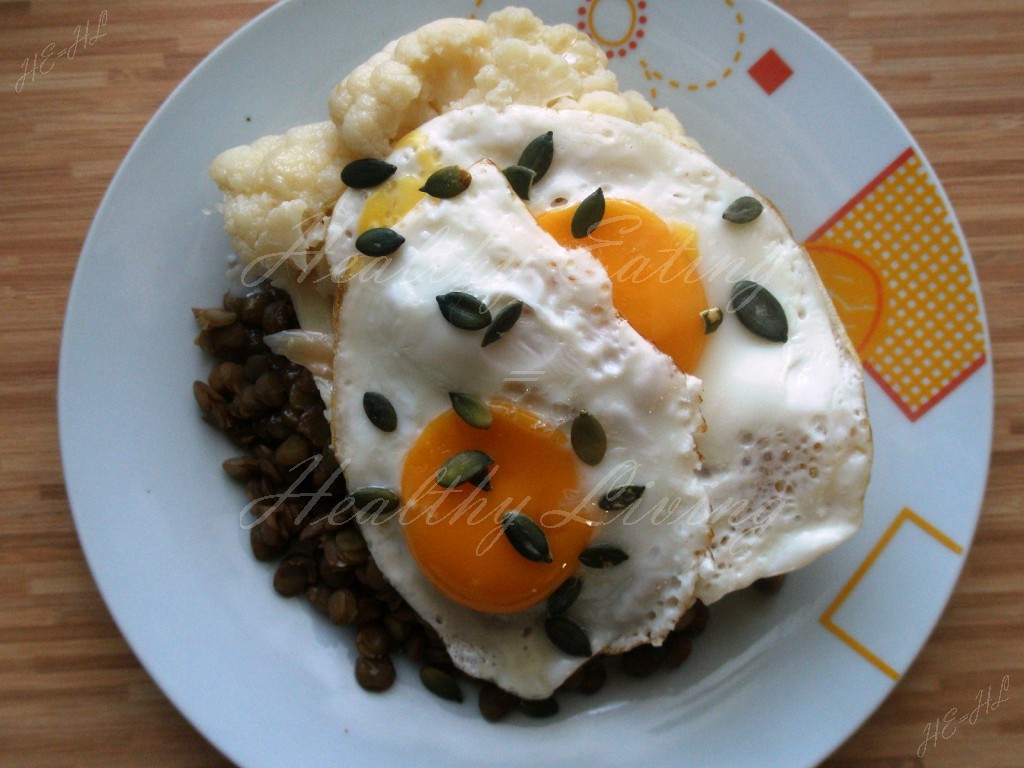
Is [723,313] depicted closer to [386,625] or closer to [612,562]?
[612,562]

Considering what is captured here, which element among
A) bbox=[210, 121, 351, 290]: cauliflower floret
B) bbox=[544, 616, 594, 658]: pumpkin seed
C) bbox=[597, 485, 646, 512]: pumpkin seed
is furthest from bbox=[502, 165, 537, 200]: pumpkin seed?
bbox=[544, 616, 594, 658]: pumpkin seed

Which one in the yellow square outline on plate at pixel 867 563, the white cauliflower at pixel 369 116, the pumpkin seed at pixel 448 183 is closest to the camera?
the pumpkin seed at pixel 448 183

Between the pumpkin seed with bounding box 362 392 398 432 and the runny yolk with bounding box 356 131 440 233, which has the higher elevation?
the runny yolk with bounding box 356 131 440 233

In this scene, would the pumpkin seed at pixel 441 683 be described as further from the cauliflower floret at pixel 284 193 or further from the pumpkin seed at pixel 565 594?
the cauliflower floret at pixel 284 193

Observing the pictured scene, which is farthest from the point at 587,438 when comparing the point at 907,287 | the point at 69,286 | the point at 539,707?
the point at 69,286

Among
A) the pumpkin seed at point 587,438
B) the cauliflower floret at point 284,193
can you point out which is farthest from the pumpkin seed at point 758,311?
the cauliflower floret at point 284,193

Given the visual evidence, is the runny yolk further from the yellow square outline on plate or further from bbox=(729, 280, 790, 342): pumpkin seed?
the yellow square outline on plate

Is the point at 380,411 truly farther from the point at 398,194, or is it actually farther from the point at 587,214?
the point at 587,214

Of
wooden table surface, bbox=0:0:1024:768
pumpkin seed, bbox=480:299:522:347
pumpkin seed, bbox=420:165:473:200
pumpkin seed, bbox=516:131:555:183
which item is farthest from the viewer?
wooden table surface, bbox=0:0:1024:768

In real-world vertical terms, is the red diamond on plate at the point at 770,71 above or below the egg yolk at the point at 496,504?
above
